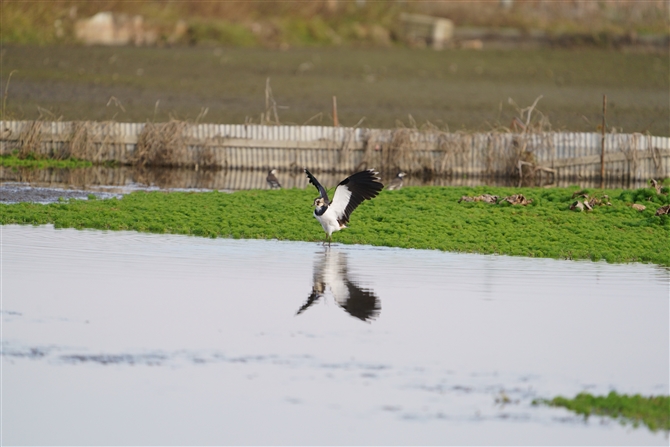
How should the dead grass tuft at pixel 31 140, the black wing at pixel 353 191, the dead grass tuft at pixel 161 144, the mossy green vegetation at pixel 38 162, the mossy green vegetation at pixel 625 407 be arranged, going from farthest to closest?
the dead grass tuft at pixel 161 144 → the dead grass tuft at pixel 31 140 → the mossy green vegetation at pixel 38 162 → the black wing at pixel 353 191 → the mossy green vegetation at pixel 625 407

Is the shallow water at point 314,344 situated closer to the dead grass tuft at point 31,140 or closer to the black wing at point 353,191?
the black wing at point 353,191

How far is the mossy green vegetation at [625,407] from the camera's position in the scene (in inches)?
339

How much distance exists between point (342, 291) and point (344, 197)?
120 inches

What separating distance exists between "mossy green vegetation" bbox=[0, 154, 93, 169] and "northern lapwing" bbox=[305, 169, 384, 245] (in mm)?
12289

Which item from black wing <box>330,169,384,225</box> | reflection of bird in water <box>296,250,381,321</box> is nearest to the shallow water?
reflection of bird in water <box>296,250,381,321</box>

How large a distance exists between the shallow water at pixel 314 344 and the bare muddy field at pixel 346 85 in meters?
16.0

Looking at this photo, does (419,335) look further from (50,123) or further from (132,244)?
(50,123)

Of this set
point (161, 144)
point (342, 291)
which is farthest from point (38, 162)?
point (342, 291)

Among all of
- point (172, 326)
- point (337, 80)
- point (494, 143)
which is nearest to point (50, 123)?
point (494, 143)

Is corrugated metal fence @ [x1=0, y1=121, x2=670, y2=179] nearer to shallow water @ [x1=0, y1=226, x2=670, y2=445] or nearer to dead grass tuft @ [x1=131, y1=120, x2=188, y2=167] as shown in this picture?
dead grass tuft @ [x1=131, y1=120, x2=188, y2=167]

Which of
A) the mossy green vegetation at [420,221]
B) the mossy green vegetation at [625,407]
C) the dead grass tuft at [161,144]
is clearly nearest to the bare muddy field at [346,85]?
the dead grass tuft at [161,144]

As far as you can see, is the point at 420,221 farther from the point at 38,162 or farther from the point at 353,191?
the point at 38,162

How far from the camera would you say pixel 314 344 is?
10.5 metres

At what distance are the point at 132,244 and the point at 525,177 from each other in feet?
43.5
